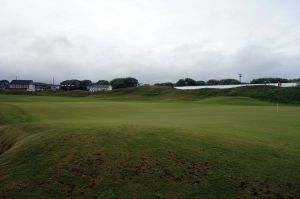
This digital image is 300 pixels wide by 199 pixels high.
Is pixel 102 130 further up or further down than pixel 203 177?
further up

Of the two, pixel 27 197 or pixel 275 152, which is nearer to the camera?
pixel 27 197

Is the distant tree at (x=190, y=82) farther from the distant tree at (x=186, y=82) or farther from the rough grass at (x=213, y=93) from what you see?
the rough grass at (x=213, y=93)

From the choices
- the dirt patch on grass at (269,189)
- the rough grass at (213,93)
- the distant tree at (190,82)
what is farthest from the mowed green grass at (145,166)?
the distant tree at (190,82)

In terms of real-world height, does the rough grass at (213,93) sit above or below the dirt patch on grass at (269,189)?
above

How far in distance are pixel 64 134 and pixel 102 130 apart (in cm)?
158

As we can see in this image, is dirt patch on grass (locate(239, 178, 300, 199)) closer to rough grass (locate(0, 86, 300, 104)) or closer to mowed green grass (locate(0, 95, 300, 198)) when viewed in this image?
mowed green grass (locate(0, 95, 300, 198))

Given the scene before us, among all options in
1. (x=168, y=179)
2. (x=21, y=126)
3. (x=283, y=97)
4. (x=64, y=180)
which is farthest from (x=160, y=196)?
(x=283, y=97)

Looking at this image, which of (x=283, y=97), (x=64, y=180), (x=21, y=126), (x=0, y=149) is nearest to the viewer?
(x=64, y=180)

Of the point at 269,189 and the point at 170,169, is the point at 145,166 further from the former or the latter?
the point at 269,189

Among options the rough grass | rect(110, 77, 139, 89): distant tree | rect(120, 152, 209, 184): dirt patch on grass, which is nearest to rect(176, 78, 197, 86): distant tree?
rect(110, 77, 139, 89): distant tree

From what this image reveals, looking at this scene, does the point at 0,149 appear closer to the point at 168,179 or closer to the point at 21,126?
the point at 21,126

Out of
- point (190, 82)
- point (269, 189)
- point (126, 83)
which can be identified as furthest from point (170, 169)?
point (190, 82)

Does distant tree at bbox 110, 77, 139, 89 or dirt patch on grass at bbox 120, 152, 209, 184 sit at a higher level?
distant tree at bbox 110, 77, 139, 89

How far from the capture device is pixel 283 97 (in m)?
81.9
